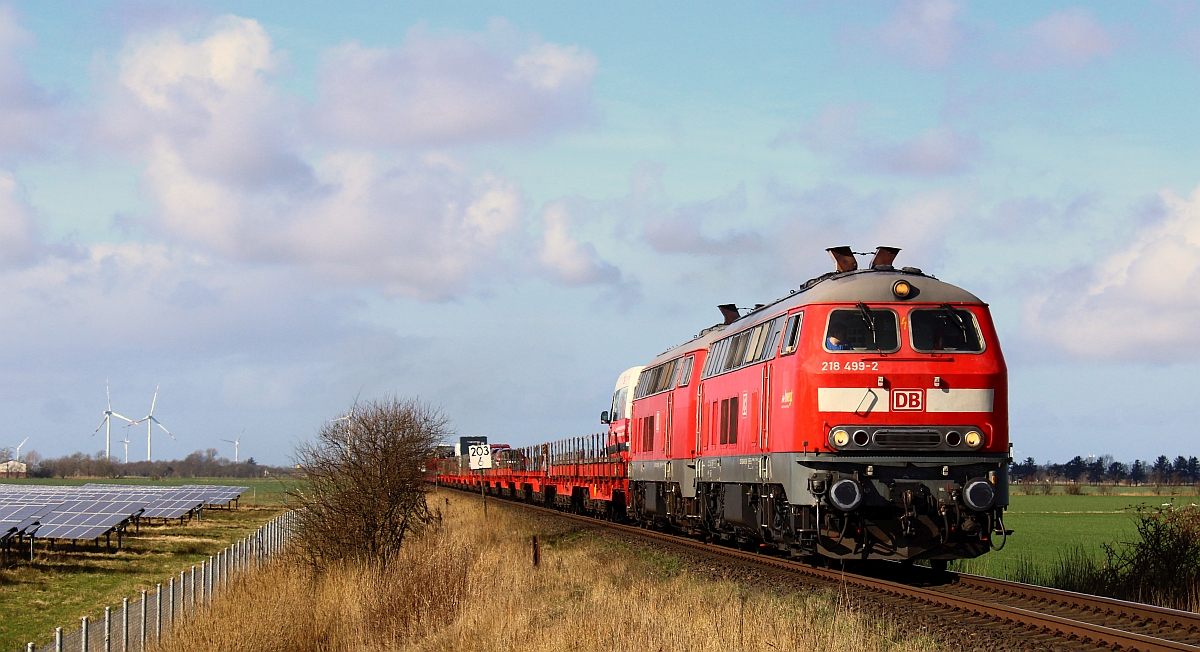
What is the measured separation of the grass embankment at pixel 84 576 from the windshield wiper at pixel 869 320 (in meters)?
16.2

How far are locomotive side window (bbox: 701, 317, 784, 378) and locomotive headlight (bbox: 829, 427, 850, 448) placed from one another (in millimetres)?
2502

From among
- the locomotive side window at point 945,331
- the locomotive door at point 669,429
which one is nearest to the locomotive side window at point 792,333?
the locomotive side window at point 945,331

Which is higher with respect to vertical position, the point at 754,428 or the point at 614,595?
the point at 754,428

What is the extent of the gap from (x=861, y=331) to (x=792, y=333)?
122cm

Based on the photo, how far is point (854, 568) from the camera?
845 inches

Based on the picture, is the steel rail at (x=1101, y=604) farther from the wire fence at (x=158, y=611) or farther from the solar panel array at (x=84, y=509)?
the solar panel array at (x=84, y=509)

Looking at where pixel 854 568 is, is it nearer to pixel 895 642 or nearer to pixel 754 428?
pixel 754 428

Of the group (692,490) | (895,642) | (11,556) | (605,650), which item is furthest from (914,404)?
(11,556)

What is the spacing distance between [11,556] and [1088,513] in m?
57.5

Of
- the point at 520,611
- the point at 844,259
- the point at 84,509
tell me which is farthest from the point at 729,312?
the point at 84,509

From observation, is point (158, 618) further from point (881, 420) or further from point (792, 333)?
point (881, 420)

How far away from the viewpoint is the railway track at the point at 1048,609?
12930 millimetres

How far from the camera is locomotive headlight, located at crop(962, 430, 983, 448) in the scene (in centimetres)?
1758

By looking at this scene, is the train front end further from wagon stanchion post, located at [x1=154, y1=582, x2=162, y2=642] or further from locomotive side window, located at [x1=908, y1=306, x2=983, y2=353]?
wagon stanchion post, located at [x1=154, y1=582, x2=162, y2=642]
